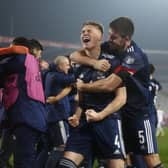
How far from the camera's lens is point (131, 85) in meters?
4.88

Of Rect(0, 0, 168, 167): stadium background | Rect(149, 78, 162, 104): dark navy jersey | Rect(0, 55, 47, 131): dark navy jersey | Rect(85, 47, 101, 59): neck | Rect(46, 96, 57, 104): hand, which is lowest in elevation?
Rect(0, 0, 168, 167): stadium background

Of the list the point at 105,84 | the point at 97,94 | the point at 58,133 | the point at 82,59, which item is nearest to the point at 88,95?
the point at 97,94

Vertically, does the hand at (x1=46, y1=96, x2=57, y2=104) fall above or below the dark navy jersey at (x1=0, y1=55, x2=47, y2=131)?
below

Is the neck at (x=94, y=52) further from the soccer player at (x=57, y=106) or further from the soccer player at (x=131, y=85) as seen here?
the soccer player at (x=57, y=106)

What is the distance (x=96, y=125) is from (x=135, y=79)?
0.73 m

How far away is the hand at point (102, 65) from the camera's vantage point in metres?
4.32

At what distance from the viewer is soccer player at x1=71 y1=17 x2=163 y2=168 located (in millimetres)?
4336

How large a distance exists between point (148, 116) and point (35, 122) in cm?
121

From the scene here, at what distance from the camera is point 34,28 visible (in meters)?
29.8

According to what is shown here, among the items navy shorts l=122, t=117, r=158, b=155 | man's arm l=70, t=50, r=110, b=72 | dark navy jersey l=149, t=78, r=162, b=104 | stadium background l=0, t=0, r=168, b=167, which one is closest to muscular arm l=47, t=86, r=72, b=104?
dark navy jersey l=149, t=78, r=162, b=104

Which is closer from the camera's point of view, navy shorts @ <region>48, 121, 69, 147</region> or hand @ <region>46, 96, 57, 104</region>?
navy shorts @ <region>48, 121, 69, 147</region>

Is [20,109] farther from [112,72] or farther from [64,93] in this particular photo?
[64,93]

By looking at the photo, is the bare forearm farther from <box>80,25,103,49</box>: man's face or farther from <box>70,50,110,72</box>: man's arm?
<box>80,25,103,49</box>: man's face

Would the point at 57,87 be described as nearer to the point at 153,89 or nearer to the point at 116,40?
the point at 153,89
